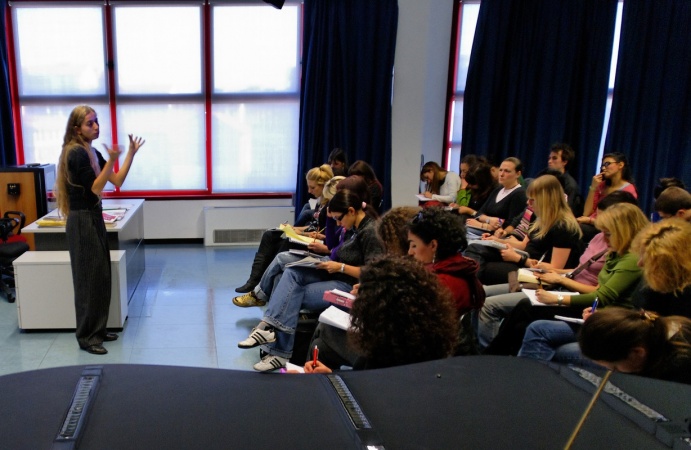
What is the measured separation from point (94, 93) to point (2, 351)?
128 inches

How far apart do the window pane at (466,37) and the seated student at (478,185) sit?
1.64 metres

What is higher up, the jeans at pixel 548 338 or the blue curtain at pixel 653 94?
the blue curtain at pixel 653 94

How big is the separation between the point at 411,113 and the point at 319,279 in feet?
10.6

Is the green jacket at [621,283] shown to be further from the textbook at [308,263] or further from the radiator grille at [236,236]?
the radiator grille at [236,236]

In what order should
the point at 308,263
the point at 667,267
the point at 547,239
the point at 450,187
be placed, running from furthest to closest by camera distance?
1. the point at 450,187
2. the point at 547,239
3. the point at 308,263
4. the point at 667,267

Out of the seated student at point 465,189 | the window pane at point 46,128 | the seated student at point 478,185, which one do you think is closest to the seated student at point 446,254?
the seated student at point 478,185

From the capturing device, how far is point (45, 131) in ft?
18.5

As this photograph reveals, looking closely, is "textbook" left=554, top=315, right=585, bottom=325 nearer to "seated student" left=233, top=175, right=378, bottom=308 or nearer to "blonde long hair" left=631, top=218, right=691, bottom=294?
"blonde long hair" left=631, top=218, right=691, bottom=294

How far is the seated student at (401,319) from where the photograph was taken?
1.52 m

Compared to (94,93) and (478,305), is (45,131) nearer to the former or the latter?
(94,93)

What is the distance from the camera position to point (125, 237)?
4094 millimetres

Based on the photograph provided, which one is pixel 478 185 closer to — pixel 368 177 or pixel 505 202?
pixel 505 202

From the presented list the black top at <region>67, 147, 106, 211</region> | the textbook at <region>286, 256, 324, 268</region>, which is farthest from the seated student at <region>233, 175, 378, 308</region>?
the black top at <region>67, 147, 106, 211</region>

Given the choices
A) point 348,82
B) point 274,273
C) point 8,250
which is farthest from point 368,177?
point 8,250
